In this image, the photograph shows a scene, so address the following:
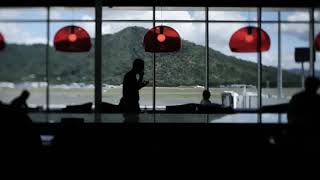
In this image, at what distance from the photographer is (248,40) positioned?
20.8 feet

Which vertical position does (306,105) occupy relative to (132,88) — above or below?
below

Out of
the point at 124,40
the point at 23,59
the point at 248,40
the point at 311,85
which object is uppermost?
the point at 124,40

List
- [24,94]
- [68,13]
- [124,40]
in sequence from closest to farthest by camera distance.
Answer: [24,94]
[68,13]
[124,40]

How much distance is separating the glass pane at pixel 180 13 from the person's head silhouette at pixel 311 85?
6294 millimetres

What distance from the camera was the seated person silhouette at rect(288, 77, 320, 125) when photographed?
381cm

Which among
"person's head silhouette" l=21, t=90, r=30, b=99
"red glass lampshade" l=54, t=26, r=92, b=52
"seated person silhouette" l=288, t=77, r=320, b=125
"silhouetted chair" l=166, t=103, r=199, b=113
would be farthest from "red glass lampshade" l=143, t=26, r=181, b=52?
"seated person silhouette" l=288, t=77, r=320, b=125

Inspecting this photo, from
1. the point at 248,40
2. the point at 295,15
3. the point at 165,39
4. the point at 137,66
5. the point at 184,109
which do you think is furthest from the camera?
the point at 295,15

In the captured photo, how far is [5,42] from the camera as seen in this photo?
267 inches

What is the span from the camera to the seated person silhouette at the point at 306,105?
3.81 m

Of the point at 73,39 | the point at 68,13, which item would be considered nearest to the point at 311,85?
the point at 73,39

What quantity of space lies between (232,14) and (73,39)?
5.23 meters

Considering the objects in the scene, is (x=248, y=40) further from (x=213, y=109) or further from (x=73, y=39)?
(x=73, y=39)

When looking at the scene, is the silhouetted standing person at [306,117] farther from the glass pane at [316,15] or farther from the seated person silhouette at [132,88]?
the glass pane at [316,15]
